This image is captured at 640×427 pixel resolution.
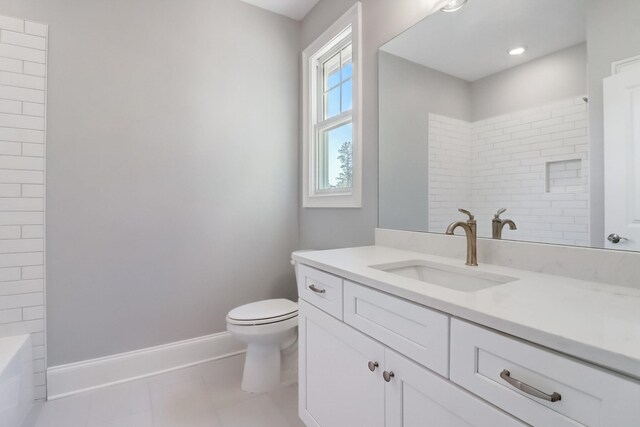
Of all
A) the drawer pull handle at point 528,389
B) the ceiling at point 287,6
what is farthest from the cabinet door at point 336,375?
the ceiling at point 287,6

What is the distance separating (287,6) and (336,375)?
2518 mm

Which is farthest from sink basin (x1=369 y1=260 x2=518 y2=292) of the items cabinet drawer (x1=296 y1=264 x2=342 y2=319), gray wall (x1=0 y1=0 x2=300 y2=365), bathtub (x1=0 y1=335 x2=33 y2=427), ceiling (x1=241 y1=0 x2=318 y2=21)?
ceiling (x1=241 y1=0 x2=318 y2=21)

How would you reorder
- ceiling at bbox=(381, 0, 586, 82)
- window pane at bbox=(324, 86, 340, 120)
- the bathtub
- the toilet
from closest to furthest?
1. ceiling at bbox=(381, 0, 586, 82)
2. the bathtub
3. the toilet
4. window pane at bbox=(324, 86, 340, 120)

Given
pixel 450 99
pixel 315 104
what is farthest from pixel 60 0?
pixel 450 99

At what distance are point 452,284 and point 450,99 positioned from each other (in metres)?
0.85

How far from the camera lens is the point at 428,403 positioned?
745mm

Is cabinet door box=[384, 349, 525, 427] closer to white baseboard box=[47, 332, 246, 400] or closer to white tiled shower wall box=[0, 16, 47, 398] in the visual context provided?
white baseboard box=[47, 332, 246, 400]

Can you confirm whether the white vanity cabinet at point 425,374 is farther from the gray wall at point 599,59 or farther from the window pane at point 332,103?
the window pane at point 332,103

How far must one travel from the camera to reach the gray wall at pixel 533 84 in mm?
958

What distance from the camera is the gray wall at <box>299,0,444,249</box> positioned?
1566 millimetres

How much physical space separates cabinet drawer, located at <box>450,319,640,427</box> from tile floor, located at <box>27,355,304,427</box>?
1.20 m

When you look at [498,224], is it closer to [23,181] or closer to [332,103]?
[332,103]

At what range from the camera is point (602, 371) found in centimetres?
47

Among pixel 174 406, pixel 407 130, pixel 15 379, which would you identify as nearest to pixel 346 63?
pixel 407 130
